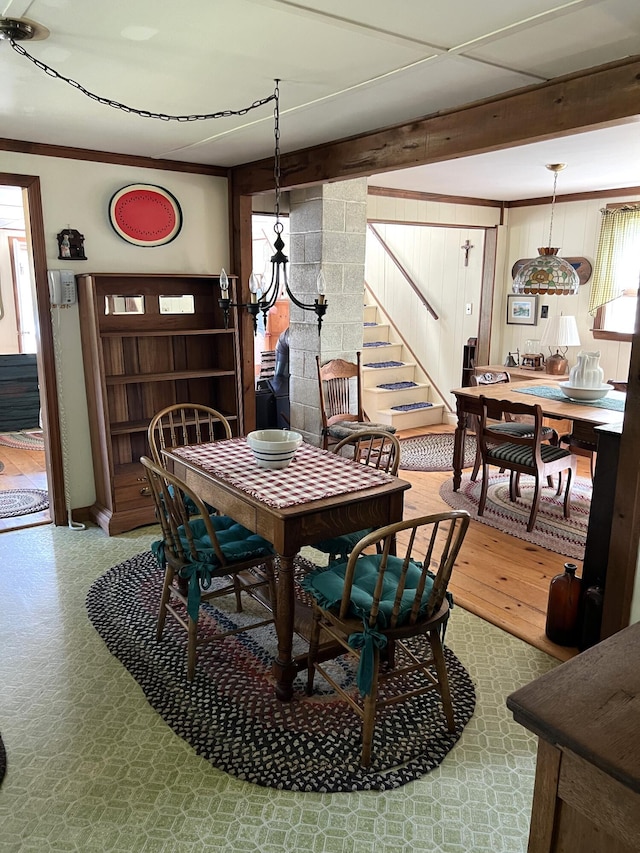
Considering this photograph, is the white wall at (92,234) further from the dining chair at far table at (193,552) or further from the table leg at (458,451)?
the table leg at (458,451)

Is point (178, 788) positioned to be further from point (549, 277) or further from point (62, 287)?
point (549, 277)

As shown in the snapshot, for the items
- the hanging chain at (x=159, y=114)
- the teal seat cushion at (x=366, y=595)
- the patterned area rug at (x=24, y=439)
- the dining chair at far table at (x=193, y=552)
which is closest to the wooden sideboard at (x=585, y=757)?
the teal seat cushion at (x=366, y=595)

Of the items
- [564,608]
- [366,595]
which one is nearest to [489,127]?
[366,595]

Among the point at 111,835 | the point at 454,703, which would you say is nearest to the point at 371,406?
the point at 454,703

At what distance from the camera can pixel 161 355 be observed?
14.3 ft

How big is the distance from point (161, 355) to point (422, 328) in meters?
3.70

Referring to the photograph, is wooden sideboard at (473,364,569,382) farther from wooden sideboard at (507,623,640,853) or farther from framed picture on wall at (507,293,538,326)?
wooden sideboard at (507,623,640,853)

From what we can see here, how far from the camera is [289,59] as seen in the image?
221 cm

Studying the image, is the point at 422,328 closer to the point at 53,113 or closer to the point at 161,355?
the point at 161,355

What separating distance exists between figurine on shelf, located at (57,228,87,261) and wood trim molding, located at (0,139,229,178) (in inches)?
17.2

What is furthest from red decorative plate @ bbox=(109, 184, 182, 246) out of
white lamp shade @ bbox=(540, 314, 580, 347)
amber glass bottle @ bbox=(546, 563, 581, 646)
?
white lamp shade @ bbox=(540, 314, 580, 347)

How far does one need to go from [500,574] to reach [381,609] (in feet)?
5.40

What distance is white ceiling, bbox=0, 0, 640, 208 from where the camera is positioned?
1816mm

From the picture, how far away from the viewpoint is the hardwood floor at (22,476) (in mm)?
4207
